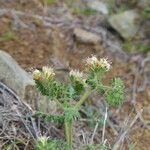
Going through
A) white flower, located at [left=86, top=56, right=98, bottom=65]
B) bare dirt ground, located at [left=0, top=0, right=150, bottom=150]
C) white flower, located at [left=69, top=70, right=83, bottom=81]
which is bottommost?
white flower, located at [left=69, top=70, right=83, bottom=81]

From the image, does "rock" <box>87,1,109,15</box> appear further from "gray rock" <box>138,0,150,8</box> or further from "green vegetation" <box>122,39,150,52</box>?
"green vegetation" <box>122,39,150,52</box>

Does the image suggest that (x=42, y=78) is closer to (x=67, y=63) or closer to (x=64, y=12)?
(x=67, y=63)

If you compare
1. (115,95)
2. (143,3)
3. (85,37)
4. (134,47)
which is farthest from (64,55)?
(115,95)

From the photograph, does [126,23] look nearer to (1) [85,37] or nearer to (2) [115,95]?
(1) [85,37]

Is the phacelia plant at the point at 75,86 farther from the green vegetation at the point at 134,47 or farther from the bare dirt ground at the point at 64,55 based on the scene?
the green vegetation at the point at 134,47

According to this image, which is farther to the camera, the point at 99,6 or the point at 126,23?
the point at 99,6

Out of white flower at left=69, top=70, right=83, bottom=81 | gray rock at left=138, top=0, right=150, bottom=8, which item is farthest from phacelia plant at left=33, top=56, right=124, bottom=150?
gray rock at left=138, top=0, right=150, bottom=8

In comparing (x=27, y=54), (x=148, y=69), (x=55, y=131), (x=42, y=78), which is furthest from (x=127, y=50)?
(x=42, y=78)
